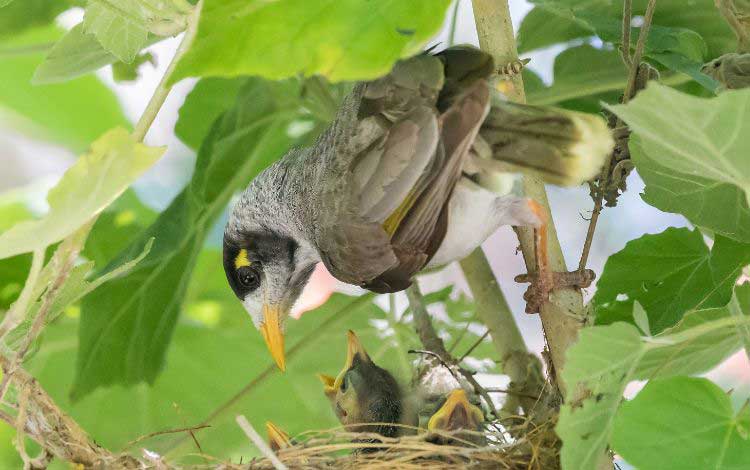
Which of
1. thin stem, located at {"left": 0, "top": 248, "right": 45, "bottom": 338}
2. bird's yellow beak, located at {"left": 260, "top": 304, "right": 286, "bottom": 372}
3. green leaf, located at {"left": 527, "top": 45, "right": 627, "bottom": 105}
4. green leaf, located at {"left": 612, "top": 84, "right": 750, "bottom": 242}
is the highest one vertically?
thin stem, located at {"left": 0, "top": 248, "right": 45, "bottom": 338}

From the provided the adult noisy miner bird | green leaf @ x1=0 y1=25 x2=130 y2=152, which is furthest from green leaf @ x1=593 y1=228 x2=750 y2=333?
green leaf @ x1=0 y1=25 x2=130 y2=152

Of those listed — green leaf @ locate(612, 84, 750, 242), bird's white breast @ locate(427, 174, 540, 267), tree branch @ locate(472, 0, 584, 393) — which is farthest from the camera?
bird's white breast @ locate(427, 174, 540, 267)

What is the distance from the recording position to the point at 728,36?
4.01ft

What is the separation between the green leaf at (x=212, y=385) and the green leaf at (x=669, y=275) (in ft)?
1.39

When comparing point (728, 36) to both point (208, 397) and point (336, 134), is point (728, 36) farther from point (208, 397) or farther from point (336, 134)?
point (208, 397)

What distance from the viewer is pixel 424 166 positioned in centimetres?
93

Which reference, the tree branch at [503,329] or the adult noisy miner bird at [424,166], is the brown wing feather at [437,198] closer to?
the adult noisy miner bird at [424,166]

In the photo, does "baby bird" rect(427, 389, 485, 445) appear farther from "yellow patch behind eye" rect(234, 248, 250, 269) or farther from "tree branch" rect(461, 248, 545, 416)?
"yellow patch behind eye" rect(234, 248, 250, 269)

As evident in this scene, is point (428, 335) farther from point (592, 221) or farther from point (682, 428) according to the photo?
point (682, 428)

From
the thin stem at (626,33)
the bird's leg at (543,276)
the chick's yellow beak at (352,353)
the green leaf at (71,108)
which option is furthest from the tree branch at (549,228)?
the green leaf at (71,108)

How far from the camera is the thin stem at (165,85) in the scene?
28.0 inches

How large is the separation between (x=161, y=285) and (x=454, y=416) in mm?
415

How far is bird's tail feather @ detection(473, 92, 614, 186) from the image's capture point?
0.95 meters

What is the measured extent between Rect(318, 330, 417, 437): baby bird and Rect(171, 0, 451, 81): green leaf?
2.32 feet
